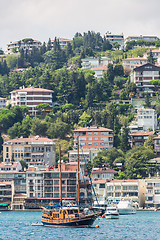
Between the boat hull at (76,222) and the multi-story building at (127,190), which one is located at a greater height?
the boat hull at (76,222)

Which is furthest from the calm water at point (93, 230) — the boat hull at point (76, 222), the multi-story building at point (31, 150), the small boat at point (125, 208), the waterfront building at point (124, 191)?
the multi-story building at point (31, 150)

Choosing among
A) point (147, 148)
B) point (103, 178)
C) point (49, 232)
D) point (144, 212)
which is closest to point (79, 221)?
point (49, 232)

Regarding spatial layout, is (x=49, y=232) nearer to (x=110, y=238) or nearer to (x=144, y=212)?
(x=110, y=238)

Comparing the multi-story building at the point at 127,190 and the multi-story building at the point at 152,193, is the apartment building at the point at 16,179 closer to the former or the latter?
the multi-story building at the point at 127,190

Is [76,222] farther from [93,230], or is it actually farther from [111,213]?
[111,213]

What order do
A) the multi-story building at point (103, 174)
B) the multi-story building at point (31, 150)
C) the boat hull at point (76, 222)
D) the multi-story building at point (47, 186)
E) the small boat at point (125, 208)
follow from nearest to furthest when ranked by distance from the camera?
the boat hull at point (76, 222), the small boat at point (125, 208), the multi-story building at point (47, 186), the multi-story building at point (103, 174), the multi-story building at point (31, 150)
